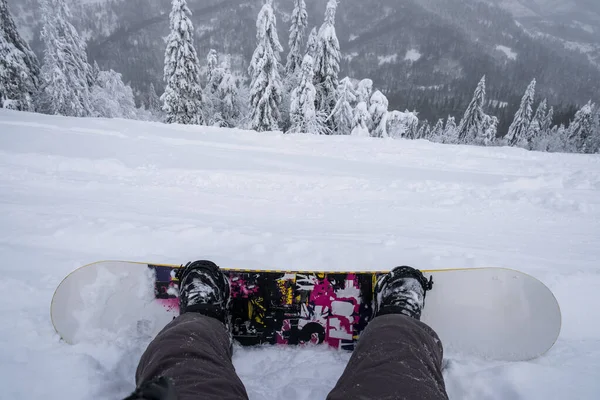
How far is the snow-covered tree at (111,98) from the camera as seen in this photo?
67.4 feet

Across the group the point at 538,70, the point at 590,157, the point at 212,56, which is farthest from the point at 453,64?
the point at 590,157

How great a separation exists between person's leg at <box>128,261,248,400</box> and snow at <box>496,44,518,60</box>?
20656cm

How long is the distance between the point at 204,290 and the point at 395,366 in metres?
1.41

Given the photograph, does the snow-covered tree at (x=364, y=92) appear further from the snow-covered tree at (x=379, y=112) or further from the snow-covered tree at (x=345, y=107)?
the snow-covered tree at (x=379, y=112)

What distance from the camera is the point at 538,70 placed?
144375mm

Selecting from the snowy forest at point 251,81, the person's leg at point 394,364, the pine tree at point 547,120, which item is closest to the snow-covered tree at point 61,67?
the snowy forest at point 251,81

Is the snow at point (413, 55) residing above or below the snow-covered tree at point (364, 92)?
above

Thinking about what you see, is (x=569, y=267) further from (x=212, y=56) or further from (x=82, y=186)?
(x=212, y=56)

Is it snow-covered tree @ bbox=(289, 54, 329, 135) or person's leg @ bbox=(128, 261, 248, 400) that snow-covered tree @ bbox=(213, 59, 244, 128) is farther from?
person's leg @ bbox=(128, 261, 248, 400)

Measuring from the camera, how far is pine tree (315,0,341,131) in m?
16.0

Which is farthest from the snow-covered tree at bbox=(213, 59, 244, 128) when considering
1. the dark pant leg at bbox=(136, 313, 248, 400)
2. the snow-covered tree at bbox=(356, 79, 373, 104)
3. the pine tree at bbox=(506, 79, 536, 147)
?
the pine tree at bbox=(506, 79, 536, 147)

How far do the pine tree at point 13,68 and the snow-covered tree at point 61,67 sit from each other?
3.10ft

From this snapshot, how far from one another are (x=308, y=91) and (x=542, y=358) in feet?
51.3

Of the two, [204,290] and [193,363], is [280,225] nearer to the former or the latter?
[204,290]
